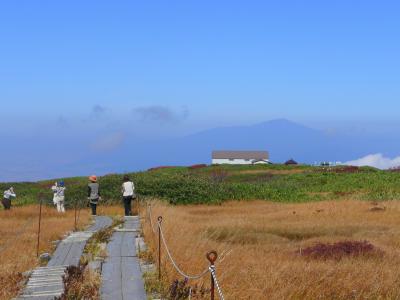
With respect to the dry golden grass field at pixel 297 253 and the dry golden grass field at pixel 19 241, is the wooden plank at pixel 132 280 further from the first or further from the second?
the dry golden grass field at pixel 19 241

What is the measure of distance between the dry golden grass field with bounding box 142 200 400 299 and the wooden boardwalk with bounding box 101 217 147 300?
59 centimetres

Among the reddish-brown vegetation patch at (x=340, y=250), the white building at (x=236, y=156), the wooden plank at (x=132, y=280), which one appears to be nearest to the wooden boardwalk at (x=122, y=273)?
the wooden plank at (x=132, y=280)

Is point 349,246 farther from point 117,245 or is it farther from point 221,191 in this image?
point 221,191

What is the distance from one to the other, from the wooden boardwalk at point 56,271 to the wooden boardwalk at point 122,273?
31.5 inches

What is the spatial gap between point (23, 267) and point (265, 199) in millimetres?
28653

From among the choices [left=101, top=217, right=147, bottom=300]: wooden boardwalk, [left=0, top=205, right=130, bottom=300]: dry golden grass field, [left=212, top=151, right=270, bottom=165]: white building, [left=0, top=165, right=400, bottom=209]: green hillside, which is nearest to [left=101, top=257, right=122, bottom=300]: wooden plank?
[left=101, top=217, right=147, bottom=300]: wooden boardwalk

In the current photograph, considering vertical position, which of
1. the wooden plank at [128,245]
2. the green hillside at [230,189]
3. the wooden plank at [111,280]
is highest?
the green hillside at [230,189]

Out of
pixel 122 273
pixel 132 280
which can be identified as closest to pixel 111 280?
pixel 132 280

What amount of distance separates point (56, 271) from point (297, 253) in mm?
7290

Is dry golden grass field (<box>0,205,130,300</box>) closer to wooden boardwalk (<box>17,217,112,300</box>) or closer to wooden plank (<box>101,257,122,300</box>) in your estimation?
wooden boardwalk (<box>17,217,112,300</box>)

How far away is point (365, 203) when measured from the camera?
31.8m

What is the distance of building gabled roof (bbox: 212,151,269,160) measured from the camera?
5448 inches

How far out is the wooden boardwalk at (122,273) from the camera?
10227 millimetres

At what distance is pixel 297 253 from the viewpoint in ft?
56.3
